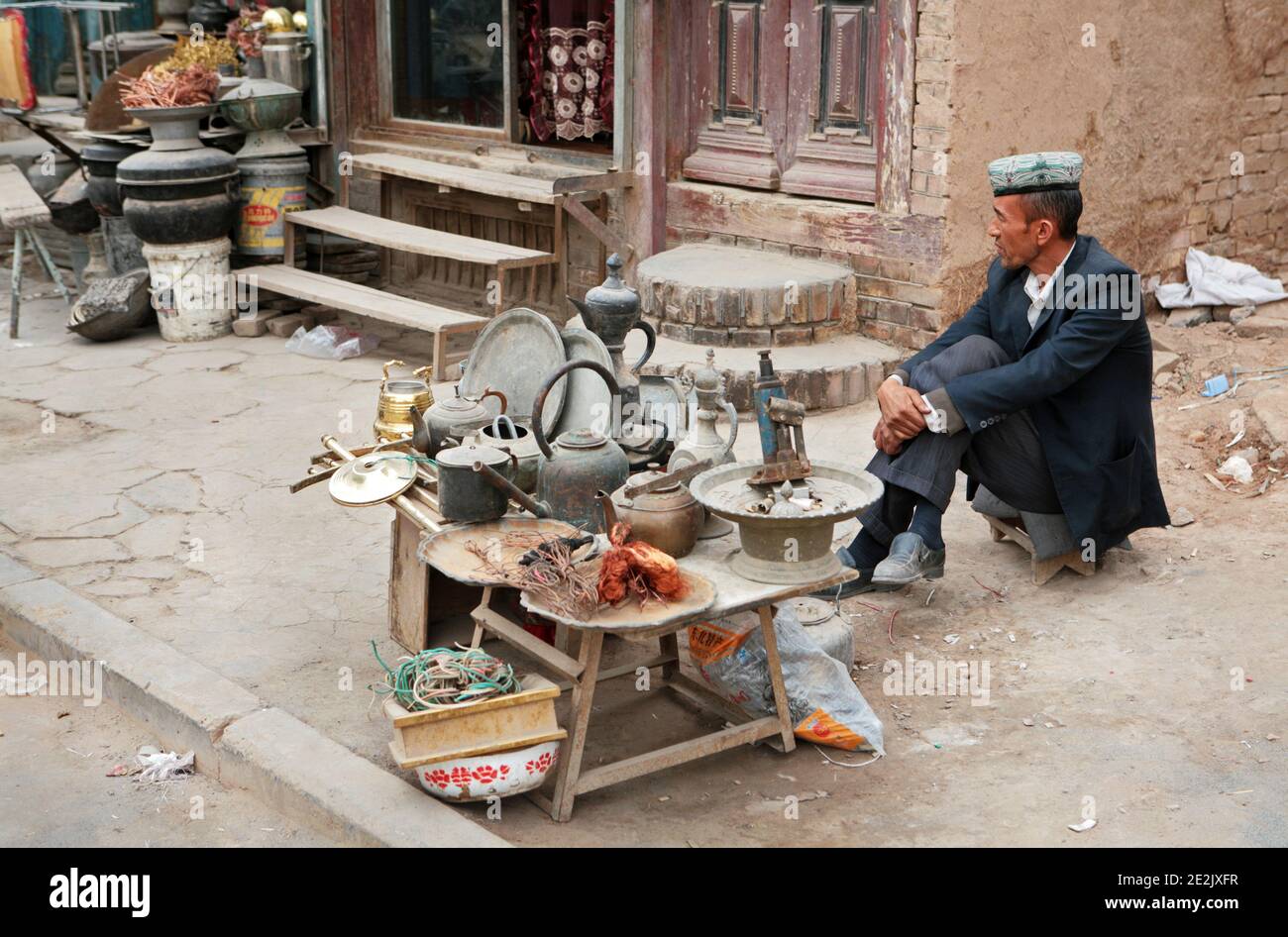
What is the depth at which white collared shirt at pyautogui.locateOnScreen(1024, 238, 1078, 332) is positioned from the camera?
15.5 ft

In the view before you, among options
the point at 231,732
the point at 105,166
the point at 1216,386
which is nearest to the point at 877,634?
the point at 231,732

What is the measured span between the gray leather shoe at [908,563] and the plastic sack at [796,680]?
0.71 m

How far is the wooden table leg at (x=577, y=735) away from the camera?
3.66 meters

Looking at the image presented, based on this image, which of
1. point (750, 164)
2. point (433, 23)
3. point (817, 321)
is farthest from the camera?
point (433, 23)

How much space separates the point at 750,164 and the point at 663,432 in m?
3.79

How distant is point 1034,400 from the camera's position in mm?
4648

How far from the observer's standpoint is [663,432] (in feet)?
14.8

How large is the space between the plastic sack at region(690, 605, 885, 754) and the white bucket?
5708 mm

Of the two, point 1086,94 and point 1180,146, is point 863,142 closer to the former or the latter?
point 1086,94

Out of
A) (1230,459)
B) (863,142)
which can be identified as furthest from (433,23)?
(1230,459)

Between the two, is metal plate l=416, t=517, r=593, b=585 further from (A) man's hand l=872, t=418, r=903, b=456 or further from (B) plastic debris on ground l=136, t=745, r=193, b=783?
(A) man's hand l=872, t=418, r=903, b=456

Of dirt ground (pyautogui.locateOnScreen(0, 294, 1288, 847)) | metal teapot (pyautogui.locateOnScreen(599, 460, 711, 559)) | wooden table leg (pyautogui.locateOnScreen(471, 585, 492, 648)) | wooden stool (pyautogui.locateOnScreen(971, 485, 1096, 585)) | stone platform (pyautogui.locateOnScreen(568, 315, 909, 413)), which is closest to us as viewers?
dirt ground (pyautogui.locateOnScreen(0, 294, 1288, 847))

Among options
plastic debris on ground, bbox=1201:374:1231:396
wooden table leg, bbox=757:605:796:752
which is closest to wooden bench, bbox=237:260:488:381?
plastic debris on ground, bbox=1201:374:1231:396

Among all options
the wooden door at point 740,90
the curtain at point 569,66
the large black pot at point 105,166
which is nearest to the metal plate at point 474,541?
the wooden door at point 740,90
